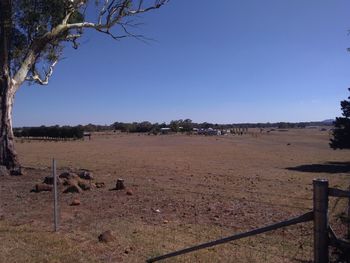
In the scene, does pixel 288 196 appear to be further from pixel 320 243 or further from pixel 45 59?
pixel 45 59

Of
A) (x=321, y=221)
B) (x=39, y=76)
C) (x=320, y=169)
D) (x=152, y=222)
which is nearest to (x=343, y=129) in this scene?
→ (x=320, y=169)

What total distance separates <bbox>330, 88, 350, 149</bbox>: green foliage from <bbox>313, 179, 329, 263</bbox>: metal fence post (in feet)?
97.7

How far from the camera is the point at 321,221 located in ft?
13.9

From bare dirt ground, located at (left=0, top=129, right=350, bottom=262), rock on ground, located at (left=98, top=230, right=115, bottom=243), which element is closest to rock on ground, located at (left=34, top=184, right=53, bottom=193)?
bare dirt ground, located at (left=0, top=129, right=350, bottom=262)

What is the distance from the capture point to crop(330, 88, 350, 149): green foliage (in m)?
32.1

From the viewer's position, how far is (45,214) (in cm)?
1039

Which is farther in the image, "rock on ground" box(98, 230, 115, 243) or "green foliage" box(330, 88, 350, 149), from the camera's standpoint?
"green foliage" box(330, 88, 350, 149)

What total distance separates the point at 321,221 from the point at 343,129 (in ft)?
101

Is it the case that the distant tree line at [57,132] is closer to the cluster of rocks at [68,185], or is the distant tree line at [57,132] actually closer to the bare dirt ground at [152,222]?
the cluster of rocks at [68,185]

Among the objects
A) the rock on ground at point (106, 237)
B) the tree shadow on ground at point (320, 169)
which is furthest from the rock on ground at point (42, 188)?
the tree shadow on ground at point (320, 169)

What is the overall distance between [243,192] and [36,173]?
29.8 ft

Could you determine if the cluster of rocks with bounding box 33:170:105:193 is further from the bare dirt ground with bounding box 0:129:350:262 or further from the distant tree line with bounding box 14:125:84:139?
the distant tree line with bounding box 14:125:84:139

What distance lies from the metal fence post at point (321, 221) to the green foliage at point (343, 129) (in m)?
29.8

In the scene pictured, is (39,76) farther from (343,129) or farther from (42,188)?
(343,129)
